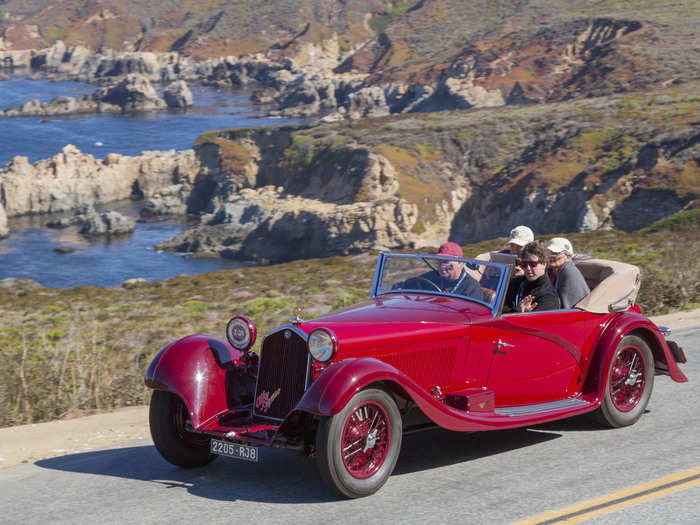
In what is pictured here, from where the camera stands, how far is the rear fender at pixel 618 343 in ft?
25.4

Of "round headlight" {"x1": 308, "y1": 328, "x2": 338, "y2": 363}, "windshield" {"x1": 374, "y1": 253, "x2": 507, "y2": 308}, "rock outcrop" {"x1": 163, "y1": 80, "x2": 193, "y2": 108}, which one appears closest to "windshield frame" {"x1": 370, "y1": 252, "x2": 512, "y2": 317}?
"windshield" {"x1": 374, "y1": 253, "x2": 507, "y2": 308}

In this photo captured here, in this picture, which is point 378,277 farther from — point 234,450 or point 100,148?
point 100,148

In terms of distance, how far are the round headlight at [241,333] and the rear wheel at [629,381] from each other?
3148mm

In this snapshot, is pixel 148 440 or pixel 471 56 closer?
pixel 148 440

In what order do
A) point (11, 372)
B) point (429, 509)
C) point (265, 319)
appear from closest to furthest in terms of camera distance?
point (429, 509)
point (11, 372)
point (265, 319)

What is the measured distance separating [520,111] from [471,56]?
4530 centimetres

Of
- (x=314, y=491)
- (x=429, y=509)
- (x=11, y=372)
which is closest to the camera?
(x=429, y=509)

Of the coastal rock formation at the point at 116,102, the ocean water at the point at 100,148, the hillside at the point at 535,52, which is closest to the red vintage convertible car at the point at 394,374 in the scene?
the ocean water at the point at 100,148

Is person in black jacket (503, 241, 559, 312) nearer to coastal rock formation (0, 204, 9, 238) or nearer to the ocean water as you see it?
the ocean water

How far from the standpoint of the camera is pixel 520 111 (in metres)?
90.0

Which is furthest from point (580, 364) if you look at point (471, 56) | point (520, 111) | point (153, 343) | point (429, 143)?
point (471, 56)

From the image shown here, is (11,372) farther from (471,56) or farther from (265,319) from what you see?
(471,56)

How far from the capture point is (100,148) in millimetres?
119000

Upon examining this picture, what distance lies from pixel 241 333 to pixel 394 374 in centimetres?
164
